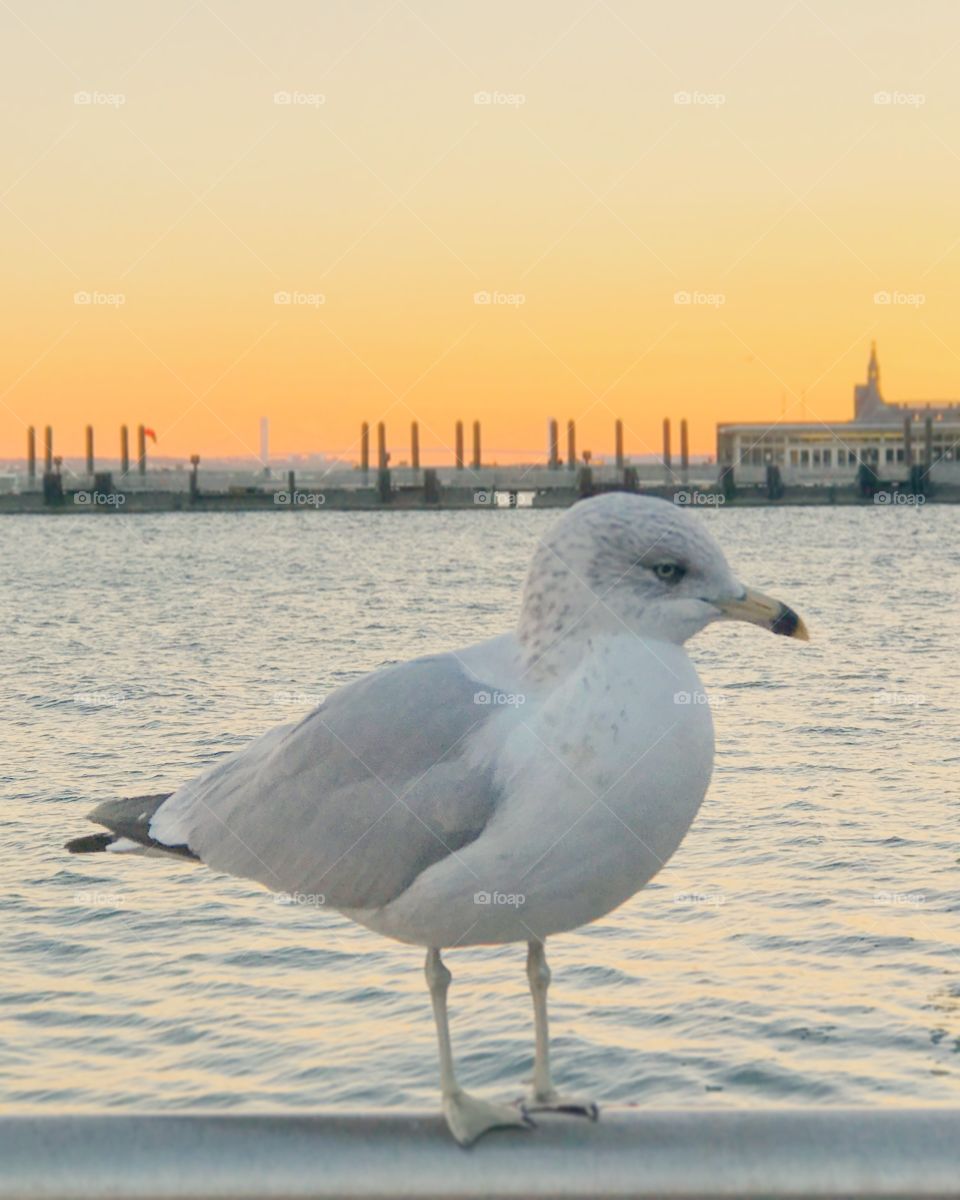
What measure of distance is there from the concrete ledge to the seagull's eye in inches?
38.7

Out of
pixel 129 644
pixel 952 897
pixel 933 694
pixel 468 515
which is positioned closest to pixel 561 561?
pixel 952 897

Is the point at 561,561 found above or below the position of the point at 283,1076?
above

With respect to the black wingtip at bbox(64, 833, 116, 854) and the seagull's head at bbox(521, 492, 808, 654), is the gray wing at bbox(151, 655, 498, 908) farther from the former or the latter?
the seagull's head at bbox(521, 492, 808, 654)

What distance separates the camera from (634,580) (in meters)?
2.23

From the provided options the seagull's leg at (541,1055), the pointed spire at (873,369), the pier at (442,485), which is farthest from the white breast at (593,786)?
the pointed spire at (873,369)

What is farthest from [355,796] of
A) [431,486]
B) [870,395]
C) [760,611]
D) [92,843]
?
[870,395]

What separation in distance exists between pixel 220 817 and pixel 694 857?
6322 millimetres

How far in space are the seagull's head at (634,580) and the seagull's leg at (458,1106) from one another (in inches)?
23.9

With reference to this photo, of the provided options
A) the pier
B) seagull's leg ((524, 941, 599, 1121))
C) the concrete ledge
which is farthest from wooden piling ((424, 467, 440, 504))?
the concrete ledge

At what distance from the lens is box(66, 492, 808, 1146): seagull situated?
2129 mm

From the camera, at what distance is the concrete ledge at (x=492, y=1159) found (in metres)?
1.29

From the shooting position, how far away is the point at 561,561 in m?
2.24

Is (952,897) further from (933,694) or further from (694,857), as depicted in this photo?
(933,694)

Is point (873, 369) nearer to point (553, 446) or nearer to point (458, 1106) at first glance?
point (553, 446)
